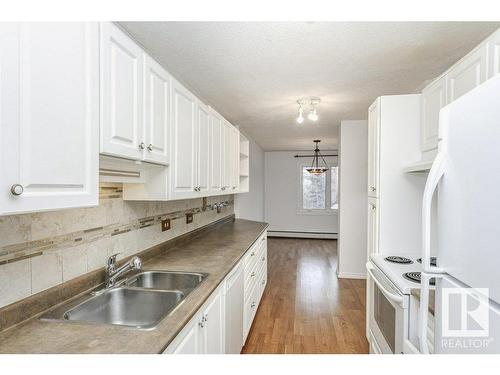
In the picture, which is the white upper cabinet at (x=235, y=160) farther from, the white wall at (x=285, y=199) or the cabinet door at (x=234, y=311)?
the white wall at (x=285, y=199)

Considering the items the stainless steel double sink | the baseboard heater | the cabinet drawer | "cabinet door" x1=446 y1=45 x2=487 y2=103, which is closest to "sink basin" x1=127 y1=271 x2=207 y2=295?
the stainless steel double sink

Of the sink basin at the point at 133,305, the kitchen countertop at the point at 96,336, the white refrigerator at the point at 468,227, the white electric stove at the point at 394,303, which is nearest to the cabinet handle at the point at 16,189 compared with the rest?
the kitchen countertop at the point at 96,336

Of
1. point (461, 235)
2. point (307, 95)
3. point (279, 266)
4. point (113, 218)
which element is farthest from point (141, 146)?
point (279, 266)

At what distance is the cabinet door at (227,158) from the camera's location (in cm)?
305

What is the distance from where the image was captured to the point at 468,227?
0.86 m

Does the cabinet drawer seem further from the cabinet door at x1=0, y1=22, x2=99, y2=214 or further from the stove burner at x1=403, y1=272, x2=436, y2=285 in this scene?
the cabinet door at x1=0, y1=22, x2=99, y2=214

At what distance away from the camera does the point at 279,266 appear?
511cm

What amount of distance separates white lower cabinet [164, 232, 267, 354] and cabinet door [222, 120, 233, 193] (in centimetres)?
73

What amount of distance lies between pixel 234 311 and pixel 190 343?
0.83 m

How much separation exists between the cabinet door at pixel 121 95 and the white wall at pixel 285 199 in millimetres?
6621

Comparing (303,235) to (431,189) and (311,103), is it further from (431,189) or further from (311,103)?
(431,189)

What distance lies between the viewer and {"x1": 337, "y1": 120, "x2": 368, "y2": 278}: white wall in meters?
4.36

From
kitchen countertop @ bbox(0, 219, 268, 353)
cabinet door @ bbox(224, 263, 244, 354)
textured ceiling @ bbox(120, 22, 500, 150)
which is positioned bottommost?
cabinet door @ bbox(224, 263, 244, 354)

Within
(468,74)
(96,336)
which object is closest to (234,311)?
(96,336)
